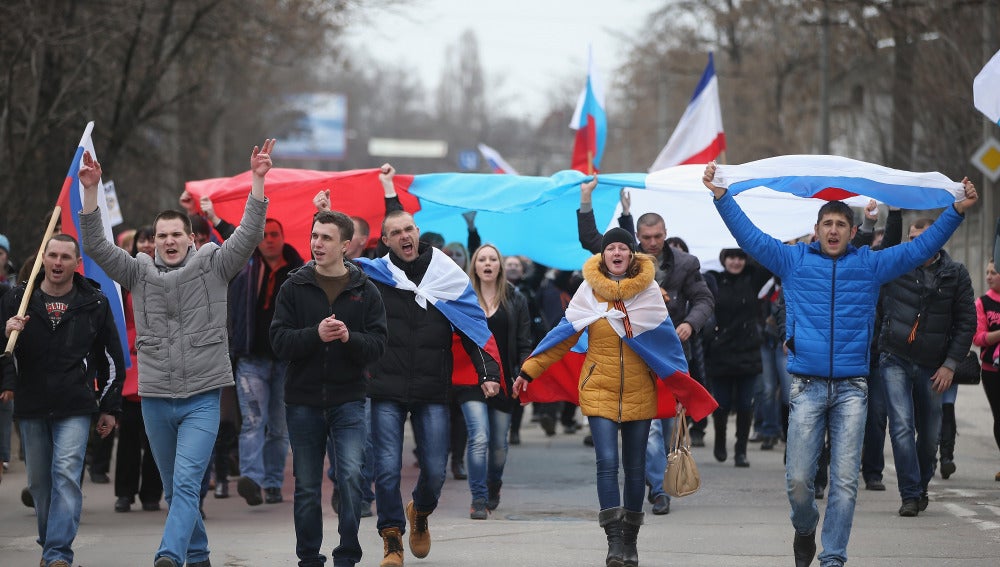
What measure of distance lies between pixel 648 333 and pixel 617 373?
292 millimetres

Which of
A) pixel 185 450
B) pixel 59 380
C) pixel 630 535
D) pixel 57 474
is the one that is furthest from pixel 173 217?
pixel 630 535

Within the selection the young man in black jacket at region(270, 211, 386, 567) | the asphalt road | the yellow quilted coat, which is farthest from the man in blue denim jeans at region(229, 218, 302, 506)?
the young man in black jacket at region(270, 211, 386, 567)

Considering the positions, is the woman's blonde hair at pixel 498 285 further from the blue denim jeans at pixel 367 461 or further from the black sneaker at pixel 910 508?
the black sneaker at pixel 910 508

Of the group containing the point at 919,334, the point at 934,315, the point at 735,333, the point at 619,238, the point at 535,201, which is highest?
the point at 535,201

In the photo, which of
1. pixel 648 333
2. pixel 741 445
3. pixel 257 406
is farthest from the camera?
pixel 741 445

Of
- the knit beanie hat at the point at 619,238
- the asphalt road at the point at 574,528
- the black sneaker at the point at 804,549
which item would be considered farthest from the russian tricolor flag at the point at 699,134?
the black sneaker at the point at 804,549

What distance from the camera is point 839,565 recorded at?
7656 millimetres

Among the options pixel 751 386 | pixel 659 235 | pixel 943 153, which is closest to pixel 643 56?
pixel 943 153

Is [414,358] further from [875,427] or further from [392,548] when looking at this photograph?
[875,427]

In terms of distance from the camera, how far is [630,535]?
8305 mm

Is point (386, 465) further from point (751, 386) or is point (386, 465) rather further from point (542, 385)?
point (751, 386)

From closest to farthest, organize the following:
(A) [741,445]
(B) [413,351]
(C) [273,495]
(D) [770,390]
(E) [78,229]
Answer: (B) [413,351], (E) [78,229], (C) [273,495], (A) [741,445], (D) [770,390]

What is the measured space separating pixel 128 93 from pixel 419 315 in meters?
16.7

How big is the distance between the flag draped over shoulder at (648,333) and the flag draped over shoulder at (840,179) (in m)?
0.95
